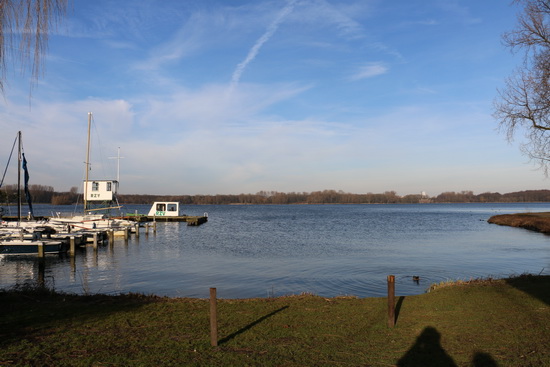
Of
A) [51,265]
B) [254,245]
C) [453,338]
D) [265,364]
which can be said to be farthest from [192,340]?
[254,245]

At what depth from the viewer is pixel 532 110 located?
49.7ft

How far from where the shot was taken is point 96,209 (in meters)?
47.5

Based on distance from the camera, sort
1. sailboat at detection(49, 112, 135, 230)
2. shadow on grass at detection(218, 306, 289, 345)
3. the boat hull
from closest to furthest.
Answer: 1. shadow on grass at detection(218, 306, 289, 345)
2. the boat hull
3. sailboat at detection(49, 112, 135, 230)

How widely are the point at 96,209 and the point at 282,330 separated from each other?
1711 inches

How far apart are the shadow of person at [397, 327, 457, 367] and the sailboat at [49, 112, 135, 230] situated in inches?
1479

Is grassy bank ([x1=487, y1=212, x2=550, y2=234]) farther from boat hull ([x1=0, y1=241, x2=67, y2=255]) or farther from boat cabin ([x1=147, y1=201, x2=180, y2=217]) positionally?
boat cabin ([x1=147, y1=201, x2=180, y2=217])

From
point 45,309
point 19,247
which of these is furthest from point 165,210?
point 45,309

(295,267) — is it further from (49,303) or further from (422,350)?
(422,350)

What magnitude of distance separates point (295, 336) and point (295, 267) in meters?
15.7

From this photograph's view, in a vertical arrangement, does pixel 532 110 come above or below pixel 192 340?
above

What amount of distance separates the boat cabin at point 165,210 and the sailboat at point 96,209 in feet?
51.1

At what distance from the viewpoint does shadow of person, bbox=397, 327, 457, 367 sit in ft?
23.2

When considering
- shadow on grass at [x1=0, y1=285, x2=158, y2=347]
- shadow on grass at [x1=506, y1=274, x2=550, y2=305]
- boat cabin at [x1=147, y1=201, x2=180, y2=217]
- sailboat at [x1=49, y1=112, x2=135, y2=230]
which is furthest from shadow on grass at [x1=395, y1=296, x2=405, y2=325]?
boat cabin at [x1=147, y1=201, x2=180, y2=217]

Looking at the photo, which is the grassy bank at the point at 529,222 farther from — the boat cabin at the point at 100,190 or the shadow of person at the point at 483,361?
the boat cabin at the point at 100,190
